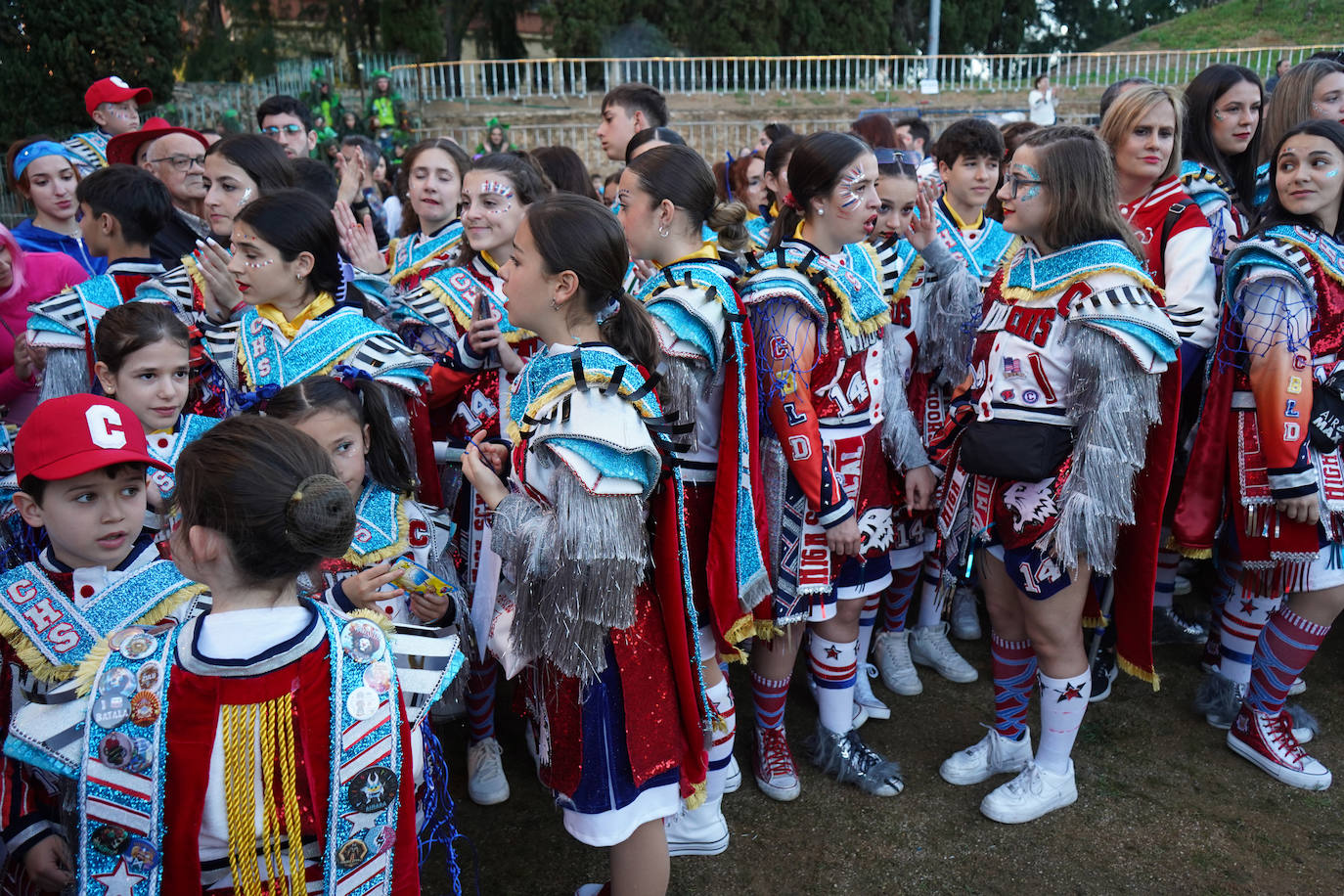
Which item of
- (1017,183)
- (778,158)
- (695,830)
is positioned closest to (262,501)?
(695,830)

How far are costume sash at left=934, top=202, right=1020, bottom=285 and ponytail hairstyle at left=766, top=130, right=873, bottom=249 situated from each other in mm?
949

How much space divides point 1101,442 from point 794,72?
899 inches

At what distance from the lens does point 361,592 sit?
87.5 inches

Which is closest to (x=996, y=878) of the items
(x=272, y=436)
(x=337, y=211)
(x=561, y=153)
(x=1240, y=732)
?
(x=1240, y=732)

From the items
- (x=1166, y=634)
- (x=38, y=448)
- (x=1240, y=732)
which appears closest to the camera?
(x=38, y=448)

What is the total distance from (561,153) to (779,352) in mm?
2354

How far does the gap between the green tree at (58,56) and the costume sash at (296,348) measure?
12.6m

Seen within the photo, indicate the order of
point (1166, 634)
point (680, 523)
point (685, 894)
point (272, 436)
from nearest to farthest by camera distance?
point (272, 436) < point (680, 523) < point (685, 894) < point (1166, 634)

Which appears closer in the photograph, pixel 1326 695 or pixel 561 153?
pixel 1326 695

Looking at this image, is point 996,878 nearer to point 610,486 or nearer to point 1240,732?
point 1240,732

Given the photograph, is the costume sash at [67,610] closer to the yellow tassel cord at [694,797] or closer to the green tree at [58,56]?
the yellow tassel cord at [694,797]

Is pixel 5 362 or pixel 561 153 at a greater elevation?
pixel 561 153

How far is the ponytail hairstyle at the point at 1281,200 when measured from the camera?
3.29 meters

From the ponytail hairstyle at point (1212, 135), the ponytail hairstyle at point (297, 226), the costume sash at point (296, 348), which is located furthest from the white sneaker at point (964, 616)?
the ponytail hairstyle at point (297, 226)
